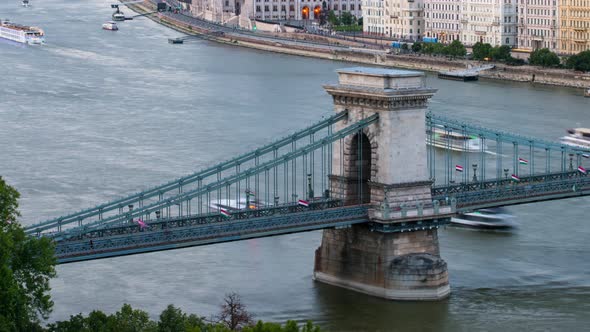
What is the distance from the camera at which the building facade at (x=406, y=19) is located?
9238 centimetres

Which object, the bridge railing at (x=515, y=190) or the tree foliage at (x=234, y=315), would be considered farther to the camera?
the bridge railing at (x=515, y=190)

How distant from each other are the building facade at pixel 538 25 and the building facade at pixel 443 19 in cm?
460

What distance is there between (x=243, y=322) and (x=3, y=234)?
5.48 meters

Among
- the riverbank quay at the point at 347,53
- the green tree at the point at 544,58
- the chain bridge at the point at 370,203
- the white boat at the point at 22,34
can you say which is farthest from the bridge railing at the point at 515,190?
the white boat at the point at 22,34

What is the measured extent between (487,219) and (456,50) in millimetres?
41593

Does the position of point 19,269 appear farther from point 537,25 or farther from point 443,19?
point 443,19

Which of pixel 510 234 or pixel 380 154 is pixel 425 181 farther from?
pixel 510 234

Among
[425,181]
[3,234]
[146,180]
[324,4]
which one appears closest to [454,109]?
[146,180]

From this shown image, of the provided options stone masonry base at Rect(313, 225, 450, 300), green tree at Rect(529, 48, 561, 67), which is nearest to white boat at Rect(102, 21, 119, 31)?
green tree at Rect(529, 48, 561, 67)

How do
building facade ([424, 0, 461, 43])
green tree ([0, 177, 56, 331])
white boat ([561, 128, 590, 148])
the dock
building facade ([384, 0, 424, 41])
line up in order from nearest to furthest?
green tree ([0, 177, 56, 331]) < white boat ([561, 128, 590, 148]) < the dock < building facade ([424, 0, 461, 43]) < building facade ([384, 0, 424, 41])

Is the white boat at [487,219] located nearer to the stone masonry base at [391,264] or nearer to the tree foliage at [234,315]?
the stone masonry base at [391,264]

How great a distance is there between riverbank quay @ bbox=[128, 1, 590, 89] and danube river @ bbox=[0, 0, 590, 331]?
5.27 ft

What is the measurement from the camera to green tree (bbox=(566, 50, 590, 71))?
74125 mm

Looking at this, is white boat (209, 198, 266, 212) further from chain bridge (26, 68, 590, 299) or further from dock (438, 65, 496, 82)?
dock (438, 65, 496, 82)
